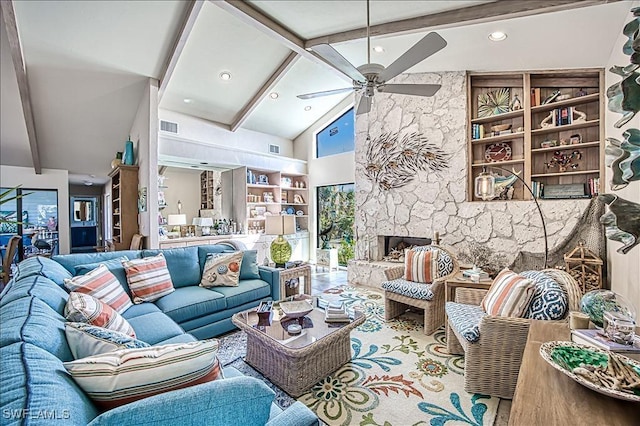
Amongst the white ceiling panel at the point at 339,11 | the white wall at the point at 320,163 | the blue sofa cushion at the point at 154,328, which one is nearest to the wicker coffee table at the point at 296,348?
the blue sofa cushion at the point at 154,328

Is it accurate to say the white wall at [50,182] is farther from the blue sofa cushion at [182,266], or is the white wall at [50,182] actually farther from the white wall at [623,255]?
the white wall at [623,255]

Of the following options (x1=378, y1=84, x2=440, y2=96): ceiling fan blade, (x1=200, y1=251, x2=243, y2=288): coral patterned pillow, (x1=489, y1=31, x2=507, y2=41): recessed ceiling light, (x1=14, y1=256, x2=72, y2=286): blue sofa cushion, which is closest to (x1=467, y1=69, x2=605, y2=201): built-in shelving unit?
(x1=489, y1=31, x2=507, y2=41): recessed ceiling light

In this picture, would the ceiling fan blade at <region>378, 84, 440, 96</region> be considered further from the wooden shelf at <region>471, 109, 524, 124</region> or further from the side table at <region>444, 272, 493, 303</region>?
the wooden shelf at <region>471, 109, 524, 124</region>

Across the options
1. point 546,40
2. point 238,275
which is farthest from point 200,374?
point 546,40

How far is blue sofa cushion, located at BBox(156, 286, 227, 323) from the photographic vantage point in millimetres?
2775

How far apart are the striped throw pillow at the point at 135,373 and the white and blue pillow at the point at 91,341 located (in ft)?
0.62

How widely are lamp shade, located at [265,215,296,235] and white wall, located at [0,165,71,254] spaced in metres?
6.03

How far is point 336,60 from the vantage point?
7.93ft

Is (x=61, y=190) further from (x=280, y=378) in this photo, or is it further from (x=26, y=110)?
(x=280, y=378)

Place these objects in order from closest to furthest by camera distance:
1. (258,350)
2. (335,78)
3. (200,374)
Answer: (200,374) → (258,350) → (335,78)

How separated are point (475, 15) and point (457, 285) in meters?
2.74

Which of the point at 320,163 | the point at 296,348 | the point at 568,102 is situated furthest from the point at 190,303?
the point at 568,102

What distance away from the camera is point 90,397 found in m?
A: 1.04

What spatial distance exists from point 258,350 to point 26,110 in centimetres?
531
